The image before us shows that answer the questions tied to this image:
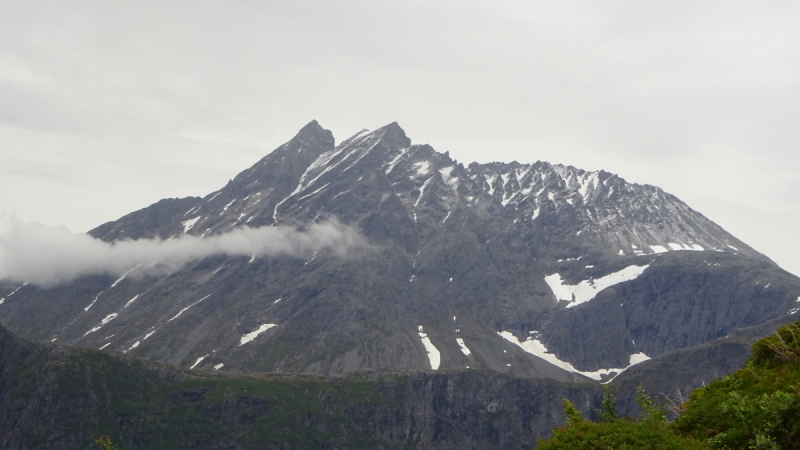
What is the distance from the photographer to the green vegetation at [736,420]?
3819 centimetres

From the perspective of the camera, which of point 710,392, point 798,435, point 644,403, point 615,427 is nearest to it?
point 798,435

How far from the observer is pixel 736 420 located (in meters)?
40.9

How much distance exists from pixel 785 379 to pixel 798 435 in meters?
5.89

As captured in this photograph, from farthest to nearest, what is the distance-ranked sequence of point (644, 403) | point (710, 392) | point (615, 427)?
1. point (644, 403)
2. point (710, 392)
3. point (615, 427)

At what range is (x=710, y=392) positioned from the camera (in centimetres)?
4716

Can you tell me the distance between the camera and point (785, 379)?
42594mm

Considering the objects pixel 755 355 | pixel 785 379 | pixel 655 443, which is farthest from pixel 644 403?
pixel 655 443

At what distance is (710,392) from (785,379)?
5307 millimetres

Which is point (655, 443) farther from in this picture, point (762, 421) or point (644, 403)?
point (644, 403)

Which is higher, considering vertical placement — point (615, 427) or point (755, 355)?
point (755, 355)

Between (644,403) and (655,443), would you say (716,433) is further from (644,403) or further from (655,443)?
(644,403)

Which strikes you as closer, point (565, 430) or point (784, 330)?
point (565, 430)

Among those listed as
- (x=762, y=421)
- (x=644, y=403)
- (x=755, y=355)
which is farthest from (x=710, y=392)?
(x=644, y=403)

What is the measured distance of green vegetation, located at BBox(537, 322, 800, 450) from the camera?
38188mm
